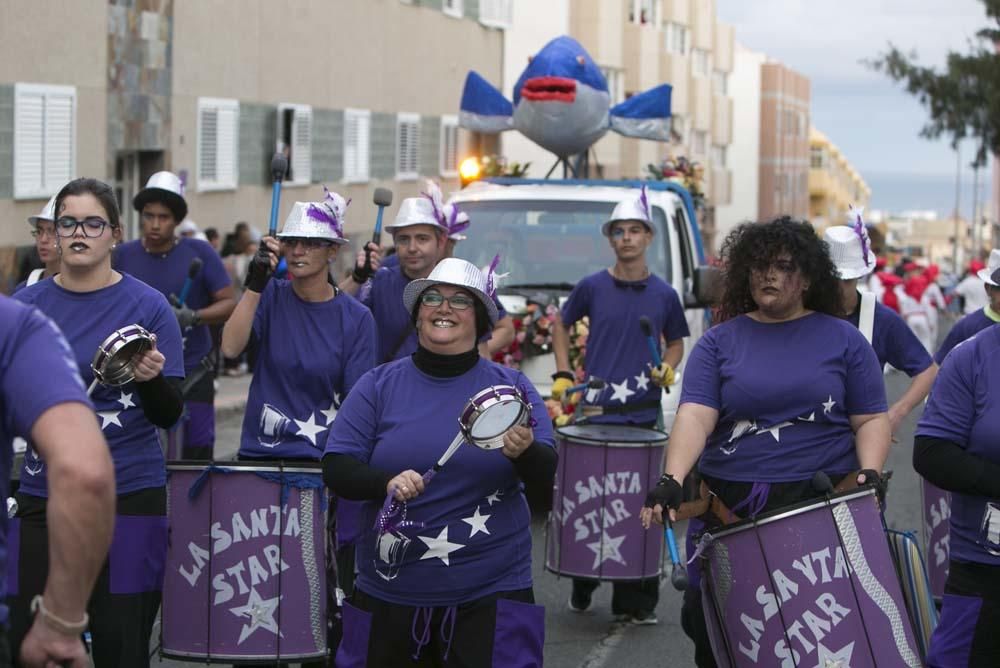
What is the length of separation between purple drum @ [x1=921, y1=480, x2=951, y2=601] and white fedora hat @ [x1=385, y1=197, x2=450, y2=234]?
2497 millimetres

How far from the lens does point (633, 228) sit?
925 cm

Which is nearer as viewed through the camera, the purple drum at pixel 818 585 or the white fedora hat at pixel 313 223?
the purple drum at pixel 818 585

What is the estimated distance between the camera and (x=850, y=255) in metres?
7.31

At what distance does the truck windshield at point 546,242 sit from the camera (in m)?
11.2

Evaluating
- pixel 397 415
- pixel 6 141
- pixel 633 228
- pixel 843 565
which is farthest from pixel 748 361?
pixel 6 141

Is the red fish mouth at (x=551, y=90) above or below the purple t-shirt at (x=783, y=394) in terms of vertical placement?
above

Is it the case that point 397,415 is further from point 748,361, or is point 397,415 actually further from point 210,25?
point 210,25

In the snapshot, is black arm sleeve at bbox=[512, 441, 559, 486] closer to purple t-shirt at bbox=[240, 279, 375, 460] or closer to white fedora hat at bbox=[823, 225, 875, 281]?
purple t-shirt at bbox=[240, 279, 375, 460]

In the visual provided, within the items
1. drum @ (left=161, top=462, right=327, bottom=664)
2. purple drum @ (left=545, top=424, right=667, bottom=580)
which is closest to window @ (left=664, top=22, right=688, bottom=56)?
purple drum @ (left=545, top=424, right=667, bottom=580)

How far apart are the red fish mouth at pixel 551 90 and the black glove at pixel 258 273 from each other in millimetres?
7080

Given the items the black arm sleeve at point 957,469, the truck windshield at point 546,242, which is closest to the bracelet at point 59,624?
the black arm sleeve at point 957,469

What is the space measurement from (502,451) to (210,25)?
18.2m

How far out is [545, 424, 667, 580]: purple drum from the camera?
8234 mm

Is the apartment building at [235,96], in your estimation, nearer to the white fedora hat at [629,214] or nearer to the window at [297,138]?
the window at [297,138]
